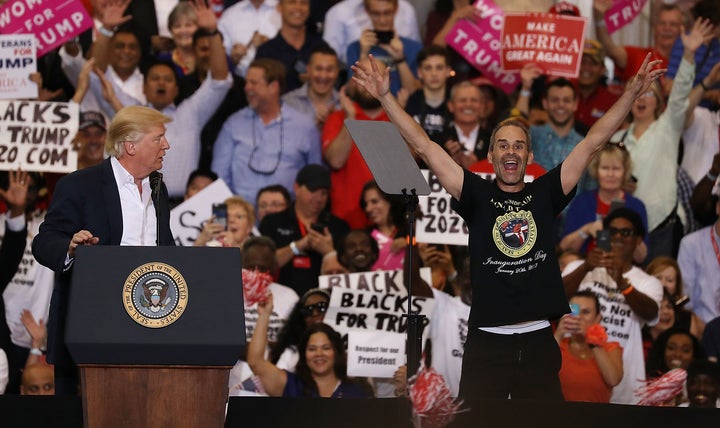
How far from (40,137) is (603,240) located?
11.9ft

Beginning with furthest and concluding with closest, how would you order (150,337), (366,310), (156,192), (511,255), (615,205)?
(615,205)
(366,310)
(511,255)
(156,192)
(150,337)

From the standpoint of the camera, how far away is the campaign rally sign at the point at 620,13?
9844mm

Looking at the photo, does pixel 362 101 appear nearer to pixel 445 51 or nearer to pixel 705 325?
pixel 445 51

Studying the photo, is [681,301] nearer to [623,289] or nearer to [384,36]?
[623,289]

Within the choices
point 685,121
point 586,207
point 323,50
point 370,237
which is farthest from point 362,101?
point 685,121

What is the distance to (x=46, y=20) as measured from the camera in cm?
884

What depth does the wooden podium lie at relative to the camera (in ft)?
14.3

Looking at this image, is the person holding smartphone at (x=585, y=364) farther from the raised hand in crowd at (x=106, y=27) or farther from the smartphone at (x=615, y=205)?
the raised hand in crowd at (x=106, y=27)

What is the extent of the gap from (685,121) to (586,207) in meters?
1.16

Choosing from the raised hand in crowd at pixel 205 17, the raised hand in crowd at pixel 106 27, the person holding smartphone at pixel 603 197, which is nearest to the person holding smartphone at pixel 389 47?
the raised hand in crowd at pixel 205 17

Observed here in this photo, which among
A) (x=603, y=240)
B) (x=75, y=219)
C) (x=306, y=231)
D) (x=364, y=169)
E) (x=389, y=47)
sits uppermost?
(x=389, y=47)

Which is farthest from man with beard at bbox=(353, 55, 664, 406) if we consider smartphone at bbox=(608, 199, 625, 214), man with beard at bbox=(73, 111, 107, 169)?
man with beard at bbox=(73, 111, 107, 169)

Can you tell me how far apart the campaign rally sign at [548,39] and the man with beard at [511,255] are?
351cm

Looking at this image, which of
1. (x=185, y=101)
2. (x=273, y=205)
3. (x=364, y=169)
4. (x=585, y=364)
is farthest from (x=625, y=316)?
(x=185, y=101)
